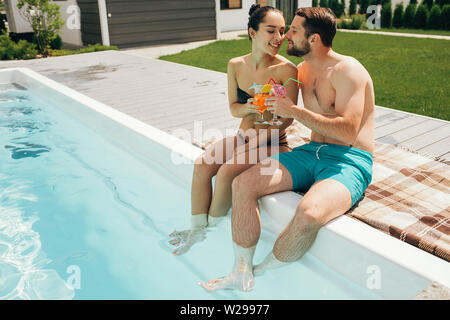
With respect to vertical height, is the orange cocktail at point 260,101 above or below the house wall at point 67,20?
below

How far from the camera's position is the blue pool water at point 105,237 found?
272 centimetres

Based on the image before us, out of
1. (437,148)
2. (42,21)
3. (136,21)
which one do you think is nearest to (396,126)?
(437,148)

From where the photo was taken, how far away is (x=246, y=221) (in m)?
2.54

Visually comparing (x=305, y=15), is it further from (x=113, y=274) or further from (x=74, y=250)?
(x=74, y=250)

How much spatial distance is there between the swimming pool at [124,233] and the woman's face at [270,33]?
1018mm

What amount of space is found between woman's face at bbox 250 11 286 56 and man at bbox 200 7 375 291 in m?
0.19

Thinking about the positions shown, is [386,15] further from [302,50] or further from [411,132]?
[302,50]

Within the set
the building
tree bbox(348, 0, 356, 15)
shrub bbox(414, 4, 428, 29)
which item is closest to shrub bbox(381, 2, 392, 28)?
shrub bbox(414, 4, 428, 29)

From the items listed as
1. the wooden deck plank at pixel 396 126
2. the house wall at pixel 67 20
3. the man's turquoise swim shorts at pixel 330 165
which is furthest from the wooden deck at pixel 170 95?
the house wall at pixel 67 20

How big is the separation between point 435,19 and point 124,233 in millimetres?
17251

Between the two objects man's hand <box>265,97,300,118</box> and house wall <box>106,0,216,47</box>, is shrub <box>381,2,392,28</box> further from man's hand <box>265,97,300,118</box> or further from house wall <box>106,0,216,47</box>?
man's hand <box>265,97,300,118</box>

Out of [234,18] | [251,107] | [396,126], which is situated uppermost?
[234,18]

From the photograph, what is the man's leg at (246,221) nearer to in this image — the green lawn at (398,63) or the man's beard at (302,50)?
the man's beard at (302,50)
